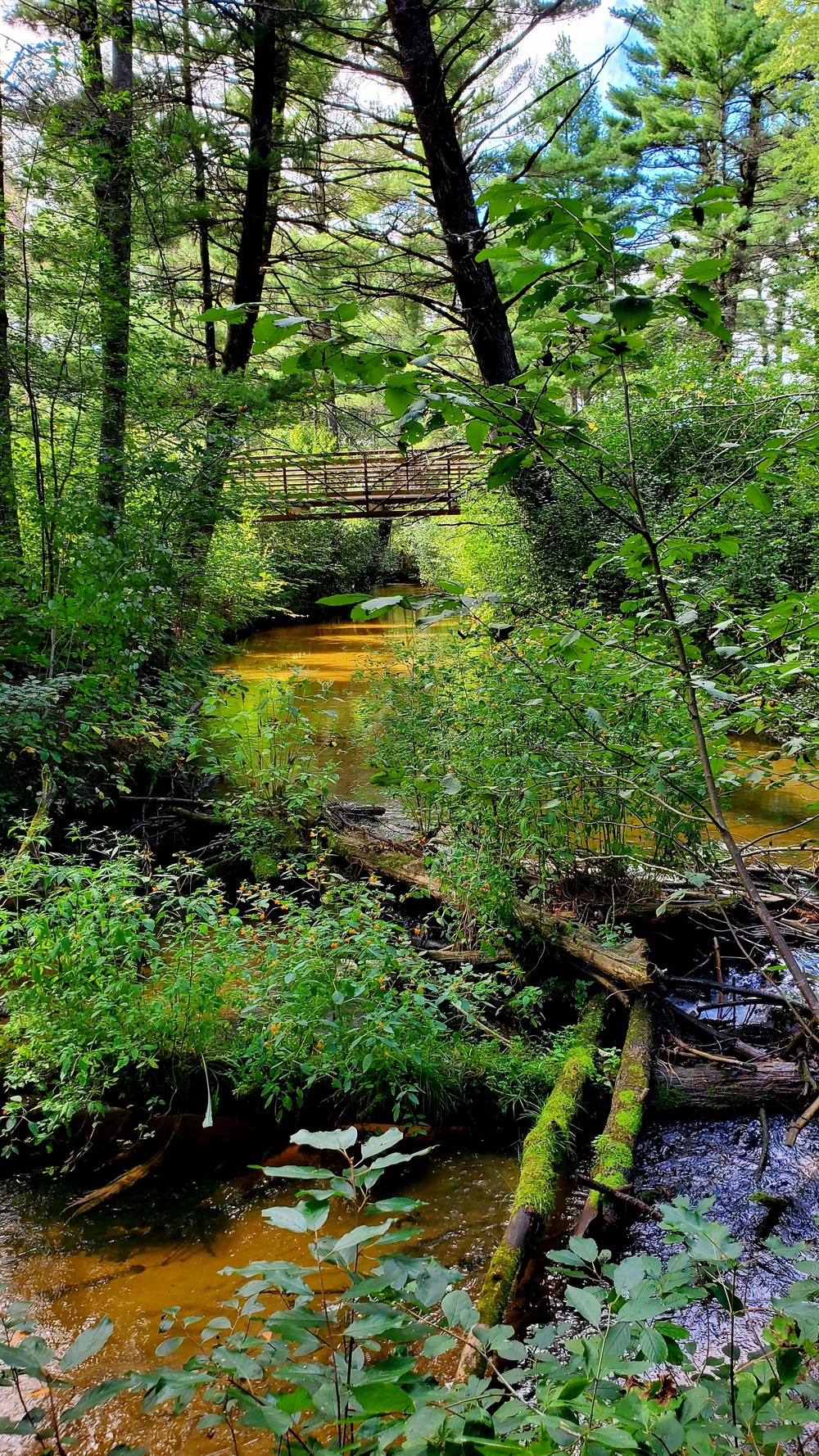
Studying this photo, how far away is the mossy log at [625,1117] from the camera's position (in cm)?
235

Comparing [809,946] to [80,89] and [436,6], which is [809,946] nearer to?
[436,6]

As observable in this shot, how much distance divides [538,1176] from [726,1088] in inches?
41.5

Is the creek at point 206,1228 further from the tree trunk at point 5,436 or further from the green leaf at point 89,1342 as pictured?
the tree trunk at point 5,436

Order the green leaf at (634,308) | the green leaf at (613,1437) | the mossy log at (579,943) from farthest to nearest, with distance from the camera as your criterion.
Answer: the mossy log at (579,943) → the green leaf at (634,308) → the green leaf at (613,1437)

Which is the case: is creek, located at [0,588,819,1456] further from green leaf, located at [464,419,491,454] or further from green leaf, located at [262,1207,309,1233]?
green leaf, located at [464,419,491,454]

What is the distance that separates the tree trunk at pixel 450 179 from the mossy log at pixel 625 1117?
458 cm

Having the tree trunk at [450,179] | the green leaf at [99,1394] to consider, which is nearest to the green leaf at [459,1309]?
the green leaf at [99,1394]

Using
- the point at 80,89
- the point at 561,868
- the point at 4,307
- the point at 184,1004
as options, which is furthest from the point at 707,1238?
the point at 80,89

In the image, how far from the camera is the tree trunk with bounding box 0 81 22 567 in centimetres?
533

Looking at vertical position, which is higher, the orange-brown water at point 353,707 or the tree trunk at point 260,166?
the tree trunk at point 260,166

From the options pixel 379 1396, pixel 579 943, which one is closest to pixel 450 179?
pixel 579 943

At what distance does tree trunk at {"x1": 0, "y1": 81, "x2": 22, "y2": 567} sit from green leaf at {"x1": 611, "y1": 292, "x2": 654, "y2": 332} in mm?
5233

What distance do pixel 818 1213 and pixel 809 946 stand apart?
166cm

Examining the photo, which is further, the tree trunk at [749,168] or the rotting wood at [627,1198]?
the tree trunk at [749,168]
